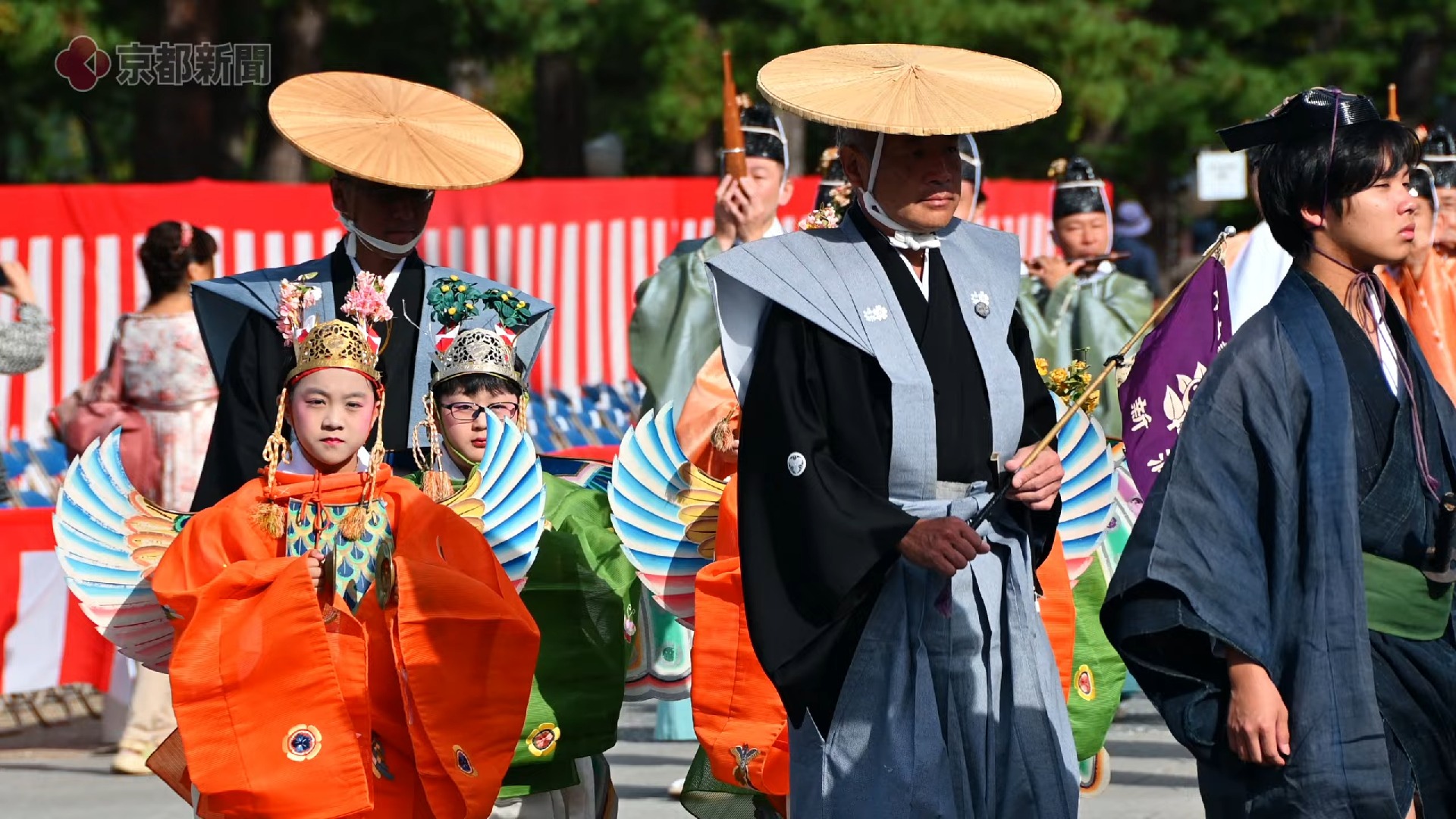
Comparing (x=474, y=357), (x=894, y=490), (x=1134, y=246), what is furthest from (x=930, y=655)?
(x=1134, y=246)

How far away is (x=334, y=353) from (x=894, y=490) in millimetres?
1431

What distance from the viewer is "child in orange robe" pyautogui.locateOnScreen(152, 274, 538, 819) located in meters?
4.73

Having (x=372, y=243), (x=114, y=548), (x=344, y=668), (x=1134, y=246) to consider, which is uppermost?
(x=1134, y=246)

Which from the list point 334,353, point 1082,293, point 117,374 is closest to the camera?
point 334,353

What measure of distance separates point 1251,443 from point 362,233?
254 centimetres

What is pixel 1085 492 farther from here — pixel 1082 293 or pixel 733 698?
pixel 1082 293

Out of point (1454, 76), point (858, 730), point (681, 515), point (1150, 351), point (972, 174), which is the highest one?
point (1454, 76)

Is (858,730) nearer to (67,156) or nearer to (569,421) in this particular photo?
(569,421)

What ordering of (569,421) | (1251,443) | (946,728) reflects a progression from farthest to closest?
1. (569,421)
2. (946,728)
3. (1251,443)

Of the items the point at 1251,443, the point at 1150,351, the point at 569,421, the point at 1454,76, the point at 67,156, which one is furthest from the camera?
the point at 67,156

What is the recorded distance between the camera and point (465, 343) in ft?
18.0

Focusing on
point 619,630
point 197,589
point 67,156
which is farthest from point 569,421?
point 67,156

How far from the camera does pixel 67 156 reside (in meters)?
33.3

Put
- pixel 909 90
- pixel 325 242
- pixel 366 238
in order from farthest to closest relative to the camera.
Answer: pixel 325 242 < pixel 366 238 < pixel 909 90
